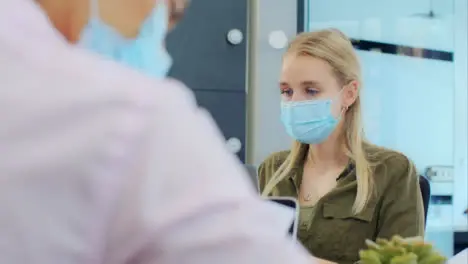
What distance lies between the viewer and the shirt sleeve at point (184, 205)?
255mm

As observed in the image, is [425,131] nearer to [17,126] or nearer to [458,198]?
[458,198]

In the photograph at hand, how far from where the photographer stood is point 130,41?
1.52 ft

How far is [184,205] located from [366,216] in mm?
1322

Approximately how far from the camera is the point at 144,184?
0.83 ft

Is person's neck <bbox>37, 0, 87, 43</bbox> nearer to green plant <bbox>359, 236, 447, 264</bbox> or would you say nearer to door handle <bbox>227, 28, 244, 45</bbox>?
green plant <bbox>359, 236, 447, 264</bbox>

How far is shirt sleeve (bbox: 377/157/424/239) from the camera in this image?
1.50 m

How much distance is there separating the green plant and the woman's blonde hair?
1.95ft

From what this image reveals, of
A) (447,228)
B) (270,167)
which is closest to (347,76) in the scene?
(270,167)

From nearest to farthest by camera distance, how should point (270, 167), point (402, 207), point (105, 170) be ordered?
point (105, 170)
point (402, 207)
point (270, 167)

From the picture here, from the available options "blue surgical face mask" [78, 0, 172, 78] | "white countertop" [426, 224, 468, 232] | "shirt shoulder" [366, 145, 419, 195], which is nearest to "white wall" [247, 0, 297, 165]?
"shirt shoulder" [366, 145, 419, 195]

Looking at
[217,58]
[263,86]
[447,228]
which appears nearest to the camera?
[217,58]

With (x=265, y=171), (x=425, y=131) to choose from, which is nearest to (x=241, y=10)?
(x=265, y=171)

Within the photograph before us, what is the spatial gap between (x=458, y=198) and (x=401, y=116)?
1.71 feet

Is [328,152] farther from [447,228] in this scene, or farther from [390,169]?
[447,228]
